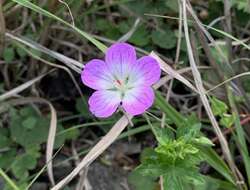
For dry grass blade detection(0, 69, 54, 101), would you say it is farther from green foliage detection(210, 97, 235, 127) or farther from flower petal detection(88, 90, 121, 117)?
green foliage detection(210, 97, 235, 127)

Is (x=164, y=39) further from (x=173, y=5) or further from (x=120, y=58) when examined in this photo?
(x=120, y=58)

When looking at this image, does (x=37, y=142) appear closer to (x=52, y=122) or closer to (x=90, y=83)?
(x=52, y=122)

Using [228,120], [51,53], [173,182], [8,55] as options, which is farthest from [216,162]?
[8,55]

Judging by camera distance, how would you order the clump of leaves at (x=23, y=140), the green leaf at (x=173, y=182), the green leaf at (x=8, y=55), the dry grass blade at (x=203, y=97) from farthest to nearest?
the green leaf at (x=8, y=55)
the clump of leaves at (x=23, y=140)
the dry grass blade at (x=203, y=97)
the green leaf at (x=173, y=182)

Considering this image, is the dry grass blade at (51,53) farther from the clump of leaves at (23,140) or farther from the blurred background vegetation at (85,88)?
the clump of leaves at (23,140)

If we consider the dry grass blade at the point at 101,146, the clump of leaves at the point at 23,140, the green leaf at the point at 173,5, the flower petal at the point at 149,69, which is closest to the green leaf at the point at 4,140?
the clump of leaves at the point at 23,140

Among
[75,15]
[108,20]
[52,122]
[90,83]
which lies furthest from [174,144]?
[108,20]
